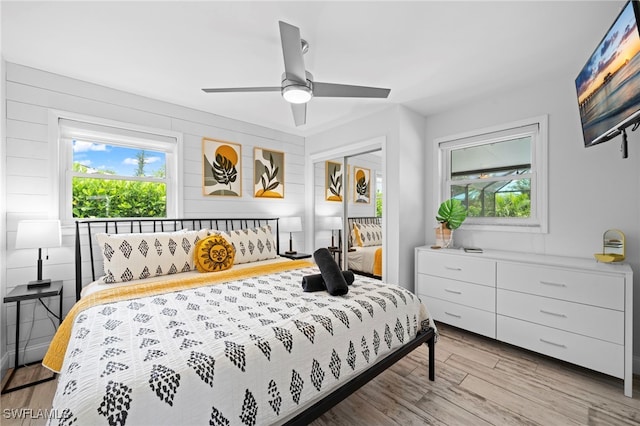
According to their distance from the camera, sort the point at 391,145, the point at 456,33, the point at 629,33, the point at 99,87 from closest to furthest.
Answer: the point at 629,33 < the point at 456,33 < the point at 99,87 < the point at 391,145

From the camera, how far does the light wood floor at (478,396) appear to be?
1758mm

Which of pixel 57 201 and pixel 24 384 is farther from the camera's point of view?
pixel 57 201

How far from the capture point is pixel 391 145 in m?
3.36

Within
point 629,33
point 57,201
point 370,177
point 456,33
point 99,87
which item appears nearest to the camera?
point 629,33

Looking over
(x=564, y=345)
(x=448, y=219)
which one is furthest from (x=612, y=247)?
(x=448, y=219)

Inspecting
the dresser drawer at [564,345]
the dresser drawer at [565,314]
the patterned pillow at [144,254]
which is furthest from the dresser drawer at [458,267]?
the patterned pillow at [144,254]

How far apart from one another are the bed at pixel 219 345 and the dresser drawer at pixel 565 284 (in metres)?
1.02

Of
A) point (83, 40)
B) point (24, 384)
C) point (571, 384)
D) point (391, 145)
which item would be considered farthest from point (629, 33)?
point (24, 384)

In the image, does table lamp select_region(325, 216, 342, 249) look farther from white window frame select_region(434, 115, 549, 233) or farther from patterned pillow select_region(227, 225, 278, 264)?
white window frame select_region(434, 115, 549, 233)

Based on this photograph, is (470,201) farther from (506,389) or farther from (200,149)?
(200,149)

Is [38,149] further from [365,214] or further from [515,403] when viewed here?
[515,403]

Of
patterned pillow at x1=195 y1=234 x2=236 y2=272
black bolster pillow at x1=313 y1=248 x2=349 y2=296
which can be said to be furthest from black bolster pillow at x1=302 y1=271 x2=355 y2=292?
patterned pillow at x1=195 y1=234 x2=236 y2=272

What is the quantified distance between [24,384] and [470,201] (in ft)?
14.9

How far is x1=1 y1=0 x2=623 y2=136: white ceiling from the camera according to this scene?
178 centimetres
